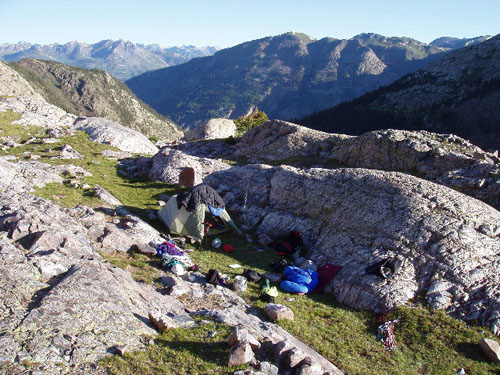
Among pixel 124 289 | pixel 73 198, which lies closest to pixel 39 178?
pixel 73 198

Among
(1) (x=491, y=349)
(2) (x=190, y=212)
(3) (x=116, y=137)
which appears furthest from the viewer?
(3) (x=116, y=137)

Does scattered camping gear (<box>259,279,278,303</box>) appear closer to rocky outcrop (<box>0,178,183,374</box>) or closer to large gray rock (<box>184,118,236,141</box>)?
rocky outcrop (<box>0,178,183,374</box>)

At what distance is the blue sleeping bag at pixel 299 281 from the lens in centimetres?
1667

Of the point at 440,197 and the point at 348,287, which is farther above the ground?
the point at 440,197

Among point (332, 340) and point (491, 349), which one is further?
point (332, 340)

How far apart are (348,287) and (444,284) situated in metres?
4.13

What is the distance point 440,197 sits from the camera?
743 inches

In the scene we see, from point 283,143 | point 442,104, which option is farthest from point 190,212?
point 442,104

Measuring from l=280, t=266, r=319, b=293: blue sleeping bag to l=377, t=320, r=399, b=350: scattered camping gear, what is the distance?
12.8ft

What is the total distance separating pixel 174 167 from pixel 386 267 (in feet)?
68.6

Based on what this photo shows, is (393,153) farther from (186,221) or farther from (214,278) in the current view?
(214,278)

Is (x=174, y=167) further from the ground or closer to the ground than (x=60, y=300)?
further from the ground

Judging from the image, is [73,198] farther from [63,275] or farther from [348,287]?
[348,287]

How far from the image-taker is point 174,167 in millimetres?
31609
